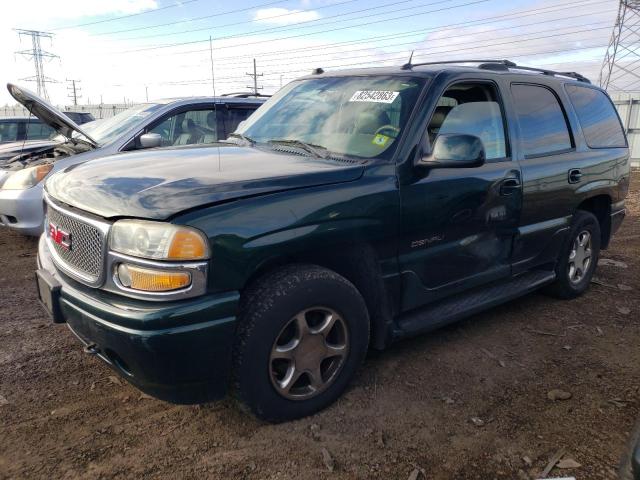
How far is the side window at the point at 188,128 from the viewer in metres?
6.06

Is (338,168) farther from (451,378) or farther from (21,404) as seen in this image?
(21,404)

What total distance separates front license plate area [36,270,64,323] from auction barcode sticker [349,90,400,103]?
207cm

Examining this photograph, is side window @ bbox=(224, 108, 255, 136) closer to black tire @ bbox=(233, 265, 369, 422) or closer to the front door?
the front door

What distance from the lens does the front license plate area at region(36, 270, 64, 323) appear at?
251 cm

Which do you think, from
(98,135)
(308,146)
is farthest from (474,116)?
(98,135)

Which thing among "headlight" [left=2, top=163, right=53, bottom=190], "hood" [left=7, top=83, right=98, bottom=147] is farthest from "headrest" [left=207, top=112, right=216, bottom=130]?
"headlight" [left=2, top=163, right=53, bottom=190]

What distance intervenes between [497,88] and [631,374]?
209 cm

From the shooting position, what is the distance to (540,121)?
391cm

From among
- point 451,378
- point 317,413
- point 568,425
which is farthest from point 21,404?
point 568,425

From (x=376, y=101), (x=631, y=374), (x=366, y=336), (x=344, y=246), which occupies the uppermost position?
(x=376, y=101)

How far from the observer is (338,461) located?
2.38 metres

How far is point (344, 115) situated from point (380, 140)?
1.36 feet

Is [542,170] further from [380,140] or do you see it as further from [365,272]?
[365,272]

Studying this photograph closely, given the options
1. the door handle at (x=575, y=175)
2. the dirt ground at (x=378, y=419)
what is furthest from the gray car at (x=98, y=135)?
the door handle at (x=575, y=175)
